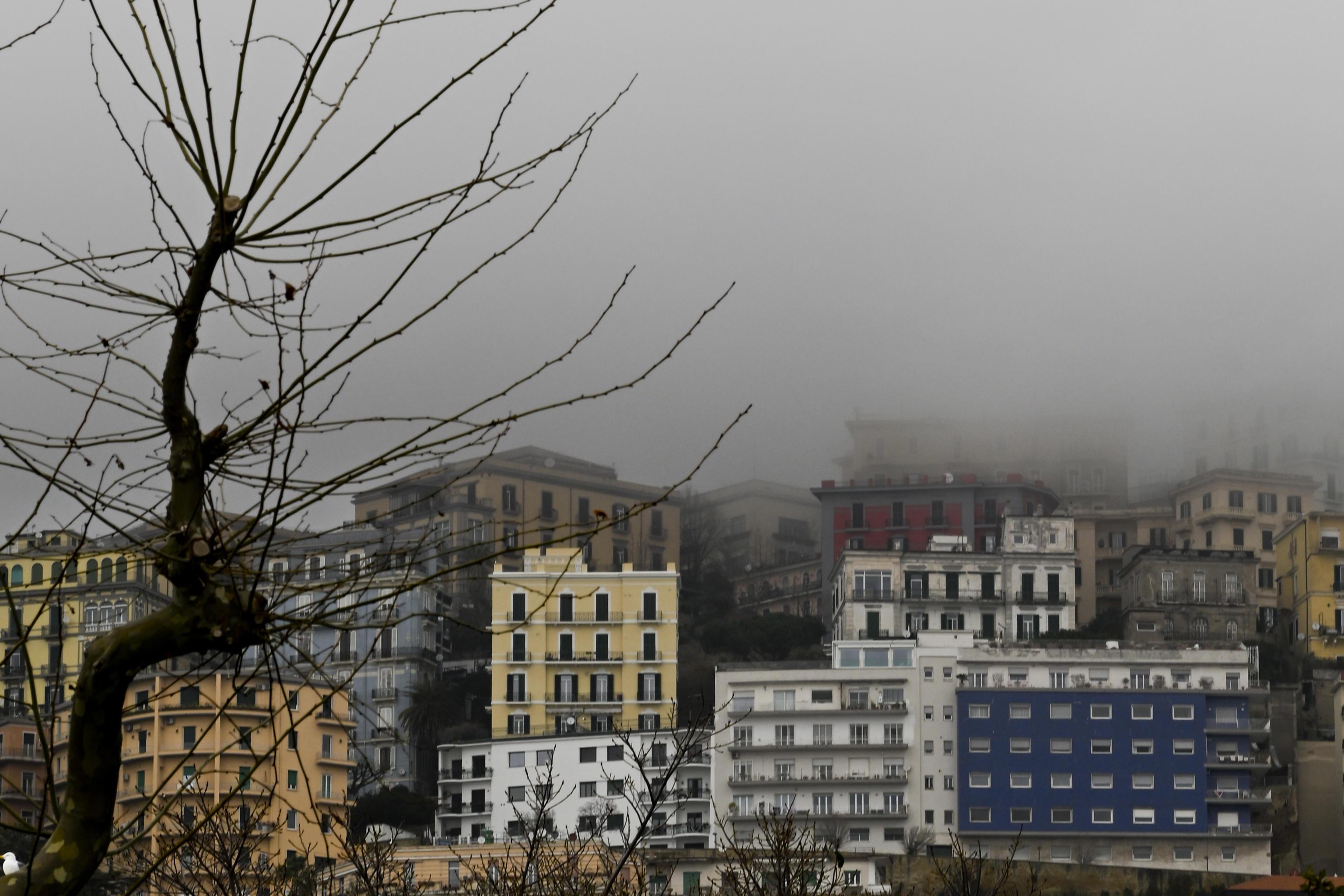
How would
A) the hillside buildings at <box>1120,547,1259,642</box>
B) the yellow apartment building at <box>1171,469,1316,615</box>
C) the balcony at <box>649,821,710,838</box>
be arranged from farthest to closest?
the yellow apartment building at <box>1171,469,1316,615</box>
the hillside buildings at <box>1120,547,1259,642</box>
the balcony at <box>649,821,710,838</box>

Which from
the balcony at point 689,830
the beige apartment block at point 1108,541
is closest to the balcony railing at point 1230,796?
the balcony at point 689,830

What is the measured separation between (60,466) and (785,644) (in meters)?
81.9

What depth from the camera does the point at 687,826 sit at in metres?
65.8

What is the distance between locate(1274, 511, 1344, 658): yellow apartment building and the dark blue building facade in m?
13.8

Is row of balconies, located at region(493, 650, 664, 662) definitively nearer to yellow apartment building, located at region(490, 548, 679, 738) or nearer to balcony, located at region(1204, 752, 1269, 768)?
yellow apartment building, located at region(490, 548, 679, 738)

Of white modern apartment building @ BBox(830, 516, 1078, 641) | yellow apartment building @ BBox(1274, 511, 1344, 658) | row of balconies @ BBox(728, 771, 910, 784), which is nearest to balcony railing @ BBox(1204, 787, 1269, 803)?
row of balconies @ BBox(728, 771, 910, 784)

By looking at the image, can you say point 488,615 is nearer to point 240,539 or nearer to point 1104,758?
point 1104,758

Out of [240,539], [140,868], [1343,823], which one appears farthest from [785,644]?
[240,539]

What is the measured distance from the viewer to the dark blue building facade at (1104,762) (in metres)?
64.0

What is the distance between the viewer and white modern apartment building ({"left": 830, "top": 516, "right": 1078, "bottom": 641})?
80562mm

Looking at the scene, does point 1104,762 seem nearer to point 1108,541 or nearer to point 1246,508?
point 1246,508

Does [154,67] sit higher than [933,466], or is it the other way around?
[933,466]

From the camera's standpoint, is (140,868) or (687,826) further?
(687,826)

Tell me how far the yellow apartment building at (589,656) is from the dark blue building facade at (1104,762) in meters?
→ 13.6
